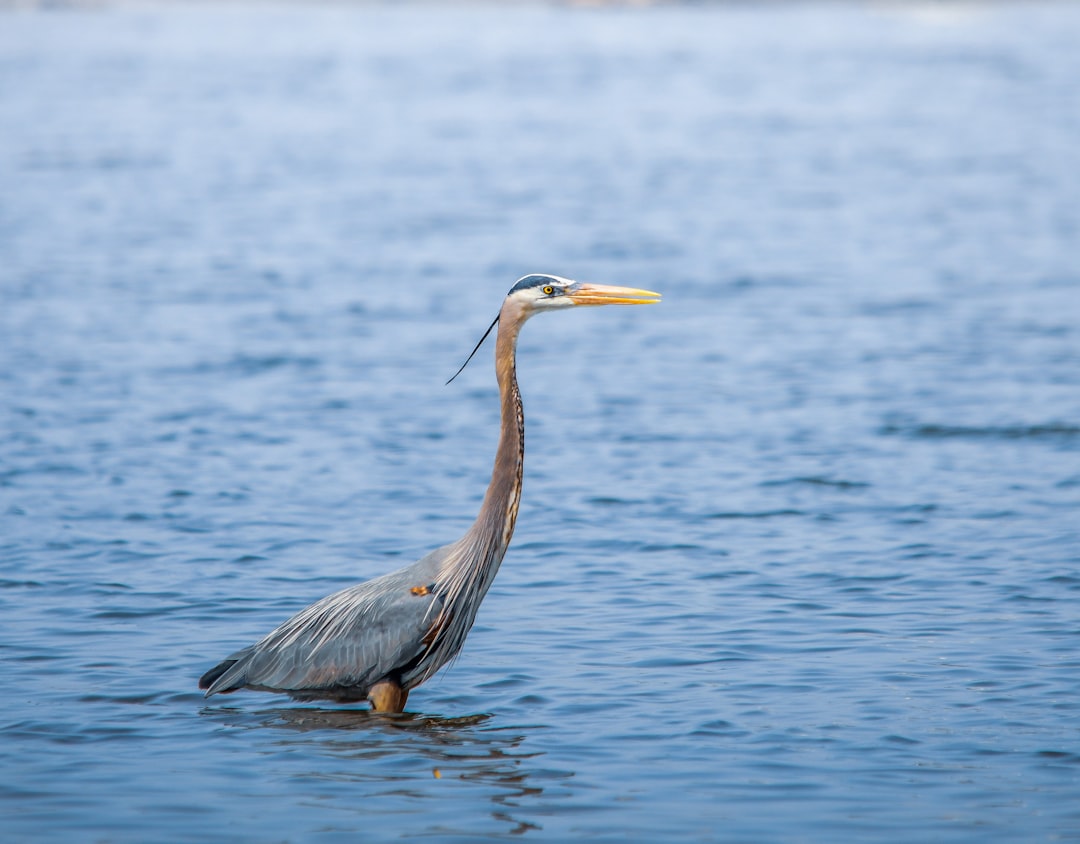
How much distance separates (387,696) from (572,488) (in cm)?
433

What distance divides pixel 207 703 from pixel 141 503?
12.0ft

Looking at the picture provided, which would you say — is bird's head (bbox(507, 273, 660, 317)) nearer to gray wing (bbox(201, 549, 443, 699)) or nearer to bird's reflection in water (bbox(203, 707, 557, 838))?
gray wing (bbox(201, 549, 443, 699))

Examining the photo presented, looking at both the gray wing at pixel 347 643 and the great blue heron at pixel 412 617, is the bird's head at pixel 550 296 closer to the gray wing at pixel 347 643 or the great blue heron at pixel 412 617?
the great blue heron at pixel 412 617

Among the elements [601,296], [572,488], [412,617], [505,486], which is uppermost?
[601,296]

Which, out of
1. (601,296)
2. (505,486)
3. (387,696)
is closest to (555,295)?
(601,296)

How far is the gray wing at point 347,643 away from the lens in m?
7.68

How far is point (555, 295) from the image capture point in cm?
787

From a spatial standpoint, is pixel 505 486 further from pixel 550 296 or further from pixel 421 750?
pixel 421 750

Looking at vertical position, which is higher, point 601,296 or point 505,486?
point 601,296

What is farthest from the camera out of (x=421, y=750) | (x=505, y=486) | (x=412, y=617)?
(x=505, y=486)

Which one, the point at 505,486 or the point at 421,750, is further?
the point at 505,486

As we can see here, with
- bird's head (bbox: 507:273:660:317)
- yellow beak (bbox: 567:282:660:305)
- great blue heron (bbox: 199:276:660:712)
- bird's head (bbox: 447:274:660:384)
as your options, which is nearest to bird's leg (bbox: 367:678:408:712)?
great blue heron (bbox: 199:276:660:712)

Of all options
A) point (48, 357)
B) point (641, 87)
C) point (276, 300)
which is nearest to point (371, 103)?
point (641, 87)

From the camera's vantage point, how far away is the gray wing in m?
7.68
